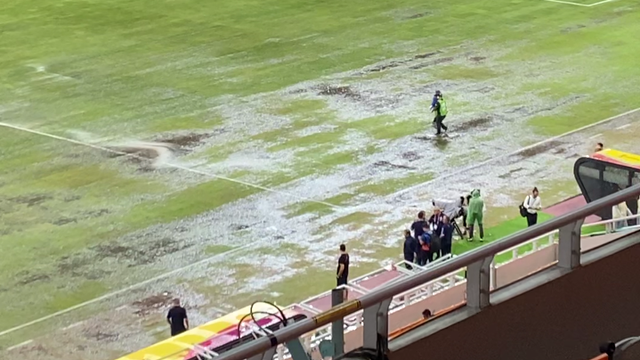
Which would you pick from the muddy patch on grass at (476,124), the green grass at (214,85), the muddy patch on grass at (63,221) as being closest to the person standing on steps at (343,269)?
the green grass at (214,85)

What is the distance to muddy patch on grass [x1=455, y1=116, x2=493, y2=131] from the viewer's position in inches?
1059

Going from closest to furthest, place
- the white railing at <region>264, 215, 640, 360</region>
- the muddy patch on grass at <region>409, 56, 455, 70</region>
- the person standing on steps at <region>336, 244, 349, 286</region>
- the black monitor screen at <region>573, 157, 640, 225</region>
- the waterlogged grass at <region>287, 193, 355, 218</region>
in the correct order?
the white railing at <region>264, 215, 640, 360</region>, the person standing on steps at <region>336, 244, 349, 286</region>, the black monitor screen at <region>573, 157, 640, 225</region>, the waterlogged grass at <region>287, 193, 355, 218</region>, the muddy patch on grass at <region>409, 56, 455, 70</region>

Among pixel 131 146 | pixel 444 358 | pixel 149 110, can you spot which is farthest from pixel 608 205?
pixel 149 110

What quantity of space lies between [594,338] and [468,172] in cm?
1734

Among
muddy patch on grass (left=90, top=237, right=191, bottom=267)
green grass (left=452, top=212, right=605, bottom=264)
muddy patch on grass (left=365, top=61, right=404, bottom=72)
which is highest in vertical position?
muddy patch on grass (left=365, top=61, right=404, bottom=72)

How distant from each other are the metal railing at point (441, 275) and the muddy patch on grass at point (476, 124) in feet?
67.9

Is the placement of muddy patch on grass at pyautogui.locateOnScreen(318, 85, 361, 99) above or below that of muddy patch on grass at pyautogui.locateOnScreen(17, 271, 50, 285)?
above

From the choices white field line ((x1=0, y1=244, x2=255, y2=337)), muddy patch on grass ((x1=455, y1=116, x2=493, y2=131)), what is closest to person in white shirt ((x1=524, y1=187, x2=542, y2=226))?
white field line ((x1=0, y1=244, x2=255, y2=337))

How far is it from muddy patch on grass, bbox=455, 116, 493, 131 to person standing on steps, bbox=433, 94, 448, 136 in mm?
451

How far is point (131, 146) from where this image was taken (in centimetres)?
2625

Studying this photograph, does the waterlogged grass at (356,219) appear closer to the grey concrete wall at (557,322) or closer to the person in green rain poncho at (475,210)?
the person in green rain poncho at (475,210)

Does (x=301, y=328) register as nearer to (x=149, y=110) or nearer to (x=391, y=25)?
(x=149, y=110)

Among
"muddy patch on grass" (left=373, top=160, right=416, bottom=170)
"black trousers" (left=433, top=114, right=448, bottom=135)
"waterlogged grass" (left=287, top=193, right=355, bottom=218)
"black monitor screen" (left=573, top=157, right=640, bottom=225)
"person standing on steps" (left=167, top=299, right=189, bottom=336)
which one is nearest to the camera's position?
"person standing on steps" (left=167, top=299, right=189, bottom=336)

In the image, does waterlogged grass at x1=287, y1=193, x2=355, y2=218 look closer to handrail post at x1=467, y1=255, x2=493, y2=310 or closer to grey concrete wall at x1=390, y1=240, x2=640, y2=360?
grey concrete wall at x1=390, y1=240, x2=640, y2=360
